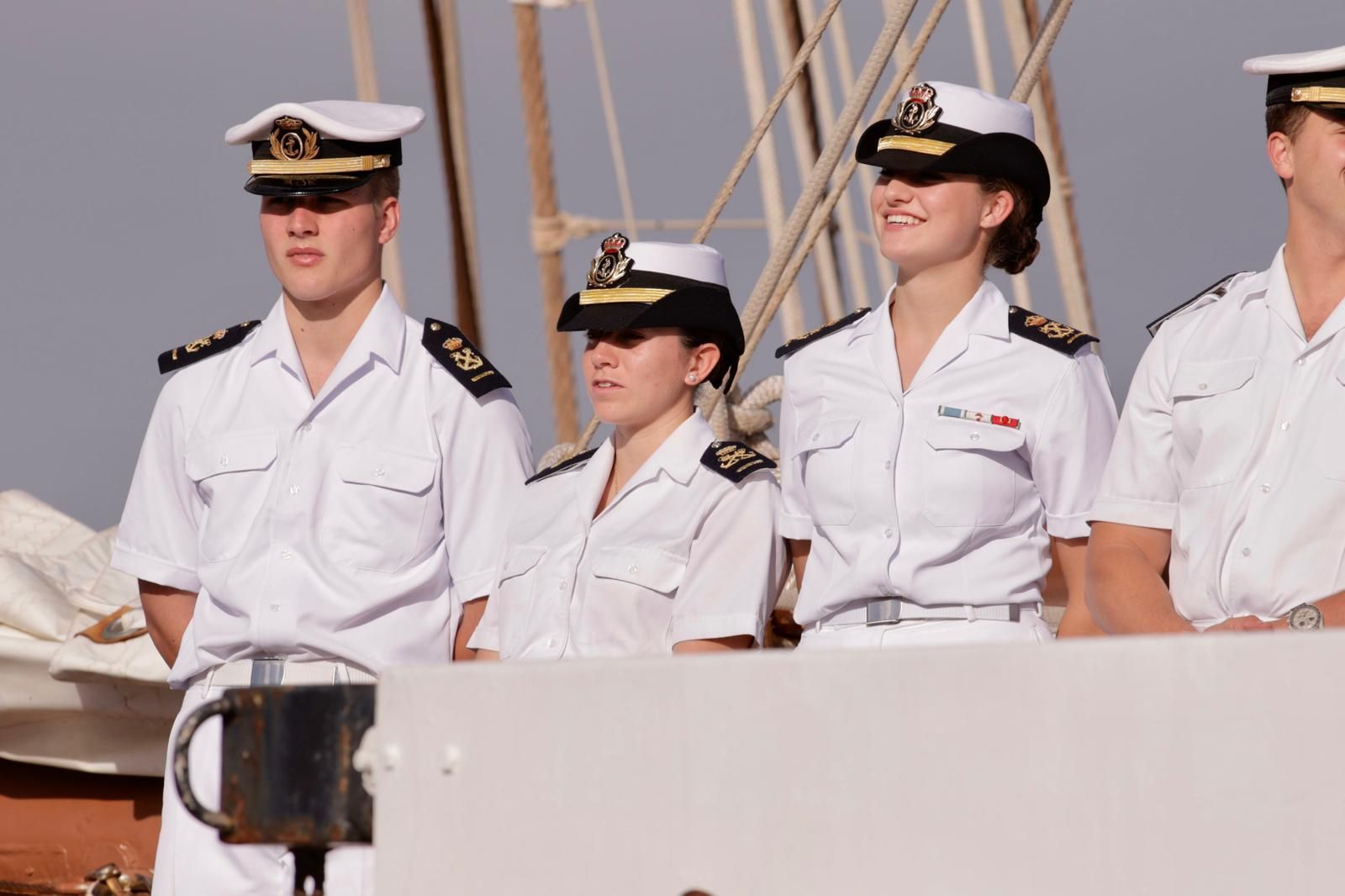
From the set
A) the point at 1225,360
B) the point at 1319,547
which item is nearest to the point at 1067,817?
the point at 1319,547

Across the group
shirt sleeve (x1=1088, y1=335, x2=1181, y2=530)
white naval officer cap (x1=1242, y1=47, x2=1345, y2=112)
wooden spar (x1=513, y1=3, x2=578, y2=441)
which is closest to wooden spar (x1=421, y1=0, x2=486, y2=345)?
wooden spar (x1=513, y1=3, x2=578, y2=441)

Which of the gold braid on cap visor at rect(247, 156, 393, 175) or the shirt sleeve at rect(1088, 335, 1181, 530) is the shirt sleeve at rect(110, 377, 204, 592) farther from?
the shirt sleeve at rect(1088, 335, 1181, 530)

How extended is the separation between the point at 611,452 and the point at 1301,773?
180 centimetres

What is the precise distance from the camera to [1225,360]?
113 inches

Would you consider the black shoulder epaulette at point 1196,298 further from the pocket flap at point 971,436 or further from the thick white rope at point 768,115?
the thick white rope at point 768,115

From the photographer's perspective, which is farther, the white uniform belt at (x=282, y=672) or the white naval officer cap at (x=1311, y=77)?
the white uniform belt at (x=282, y=672)

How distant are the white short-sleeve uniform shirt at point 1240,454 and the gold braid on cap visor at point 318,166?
1322 millimetres

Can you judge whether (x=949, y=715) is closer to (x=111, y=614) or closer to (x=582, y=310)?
(x=582, y=310)

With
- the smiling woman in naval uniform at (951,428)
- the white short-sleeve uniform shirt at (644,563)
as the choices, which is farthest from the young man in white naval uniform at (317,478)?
the smiling woman in naval uniform at (951,428)

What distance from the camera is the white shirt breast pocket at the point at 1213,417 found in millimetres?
2814

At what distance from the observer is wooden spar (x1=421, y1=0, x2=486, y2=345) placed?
9.70m

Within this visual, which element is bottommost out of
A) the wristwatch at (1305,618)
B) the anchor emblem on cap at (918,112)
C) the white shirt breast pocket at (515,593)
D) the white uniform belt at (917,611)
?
the wristwatch at (1305,618)

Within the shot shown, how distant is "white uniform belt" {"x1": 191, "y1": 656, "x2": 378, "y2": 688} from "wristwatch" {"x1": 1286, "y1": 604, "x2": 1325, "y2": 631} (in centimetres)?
142

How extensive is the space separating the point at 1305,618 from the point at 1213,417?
367 millimetres
